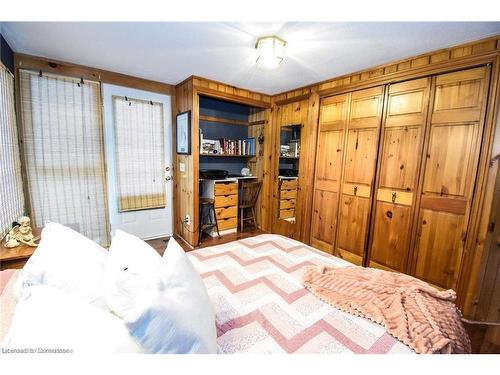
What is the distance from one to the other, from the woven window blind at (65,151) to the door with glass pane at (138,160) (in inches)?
4.9

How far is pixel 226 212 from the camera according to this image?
3.44m

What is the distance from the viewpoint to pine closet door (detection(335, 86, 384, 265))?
232 cm

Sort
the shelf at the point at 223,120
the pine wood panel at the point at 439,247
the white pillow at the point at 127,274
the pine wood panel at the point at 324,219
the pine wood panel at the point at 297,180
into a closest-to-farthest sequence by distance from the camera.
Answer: the white pillow at the point at 127,274 → the pine wood panel at the point at 439,247 → the pine wood panel at the point at 324,219 → the pine wood panel at the point at 297,180 → the shelf at the point at 223,120

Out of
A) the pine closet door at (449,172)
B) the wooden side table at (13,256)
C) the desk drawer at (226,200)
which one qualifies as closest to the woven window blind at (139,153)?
the desk drawer at (226,200)

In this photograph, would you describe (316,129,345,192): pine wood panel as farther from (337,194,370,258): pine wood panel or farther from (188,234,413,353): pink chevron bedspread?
(188,234,413,353): pink chevron bedspread

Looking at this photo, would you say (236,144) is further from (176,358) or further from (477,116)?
(176,358)

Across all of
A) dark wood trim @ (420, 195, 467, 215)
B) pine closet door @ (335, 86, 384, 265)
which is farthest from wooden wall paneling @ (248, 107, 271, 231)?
dark wood trim @ (420, 195, 467, 215)

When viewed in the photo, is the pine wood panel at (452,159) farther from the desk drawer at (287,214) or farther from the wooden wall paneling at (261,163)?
the wooden wall paneling at (261,163)

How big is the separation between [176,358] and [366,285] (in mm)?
1027

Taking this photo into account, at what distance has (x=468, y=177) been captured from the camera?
1760 mm

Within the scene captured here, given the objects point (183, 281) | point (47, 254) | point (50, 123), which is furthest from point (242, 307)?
point (50, 123)

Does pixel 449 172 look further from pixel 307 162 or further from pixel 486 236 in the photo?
pixel 307 162

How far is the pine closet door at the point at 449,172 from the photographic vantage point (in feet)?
5.69

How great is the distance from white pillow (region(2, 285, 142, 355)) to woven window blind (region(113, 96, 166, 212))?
239 cm
